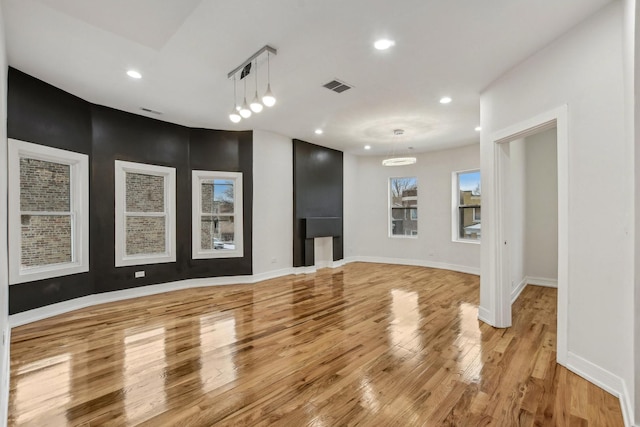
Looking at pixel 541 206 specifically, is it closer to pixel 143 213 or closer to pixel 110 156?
pixel 143 213

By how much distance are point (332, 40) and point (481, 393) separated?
3293mm

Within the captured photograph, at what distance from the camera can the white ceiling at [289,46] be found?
2.38 metres

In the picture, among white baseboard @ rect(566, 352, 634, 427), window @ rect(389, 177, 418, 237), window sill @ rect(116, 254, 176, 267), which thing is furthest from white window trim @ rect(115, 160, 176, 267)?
white baseboard @ rect(566, 352, 634, 427)

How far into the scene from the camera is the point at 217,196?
5.84 meters

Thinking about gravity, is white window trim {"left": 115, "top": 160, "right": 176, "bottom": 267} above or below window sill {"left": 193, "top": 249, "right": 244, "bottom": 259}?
above

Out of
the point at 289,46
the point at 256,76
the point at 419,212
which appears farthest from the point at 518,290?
the point at 256,76

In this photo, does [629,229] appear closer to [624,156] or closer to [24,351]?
[624,156]

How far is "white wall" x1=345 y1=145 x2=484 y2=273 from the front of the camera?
709 centimetres

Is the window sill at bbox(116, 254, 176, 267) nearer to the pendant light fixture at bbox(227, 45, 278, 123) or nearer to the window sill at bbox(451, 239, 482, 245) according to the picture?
the pendant light fixture at bbox(227, 45, 278, 123)

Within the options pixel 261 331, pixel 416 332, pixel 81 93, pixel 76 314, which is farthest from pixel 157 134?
pixel 416 332

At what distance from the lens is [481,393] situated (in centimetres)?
218

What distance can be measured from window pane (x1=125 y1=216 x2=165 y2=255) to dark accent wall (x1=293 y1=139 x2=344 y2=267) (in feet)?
8.79

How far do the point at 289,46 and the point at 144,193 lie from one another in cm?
382

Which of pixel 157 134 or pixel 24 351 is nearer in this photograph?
pixel 24 351
